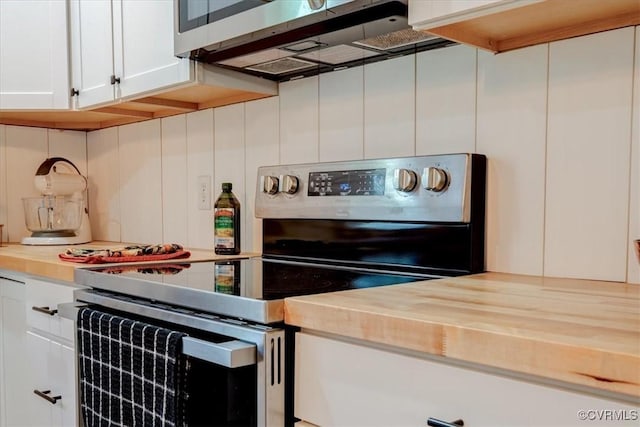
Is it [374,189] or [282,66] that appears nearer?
[374,189]

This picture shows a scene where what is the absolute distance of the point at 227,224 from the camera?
1735 millimetres

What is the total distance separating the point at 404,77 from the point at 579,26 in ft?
1.39

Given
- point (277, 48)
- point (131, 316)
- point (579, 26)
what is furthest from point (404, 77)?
point (131, 316)

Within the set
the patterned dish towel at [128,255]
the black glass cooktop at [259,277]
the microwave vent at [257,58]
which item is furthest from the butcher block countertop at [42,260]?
the microwave vent at [257,58]

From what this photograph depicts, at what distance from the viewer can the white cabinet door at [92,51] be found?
1849 mm

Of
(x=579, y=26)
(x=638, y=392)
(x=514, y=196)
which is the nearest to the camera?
(x=638, y=392)

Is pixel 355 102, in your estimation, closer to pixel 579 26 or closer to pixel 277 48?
pixel 277 48

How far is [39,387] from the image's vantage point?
5.24 feet

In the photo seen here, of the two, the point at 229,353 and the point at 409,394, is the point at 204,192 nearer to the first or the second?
the point at 229,353

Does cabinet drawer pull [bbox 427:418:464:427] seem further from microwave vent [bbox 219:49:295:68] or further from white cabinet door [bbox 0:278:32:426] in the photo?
white cabinet door [bbox 0:278:32:426]

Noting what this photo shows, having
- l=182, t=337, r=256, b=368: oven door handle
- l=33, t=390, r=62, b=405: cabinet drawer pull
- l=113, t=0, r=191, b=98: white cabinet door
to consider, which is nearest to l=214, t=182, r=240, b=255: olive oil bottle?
l=113, t=0, r=191, b=98: white cabinet door

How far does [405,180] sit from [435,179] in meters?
0.07

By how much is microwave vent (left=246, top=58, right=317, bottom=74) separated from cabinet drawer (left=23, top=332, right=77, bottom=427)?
0.91 m

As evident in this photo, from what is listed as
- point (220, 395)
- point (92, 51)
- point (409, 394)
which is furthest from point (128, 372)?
point (92, 51)
